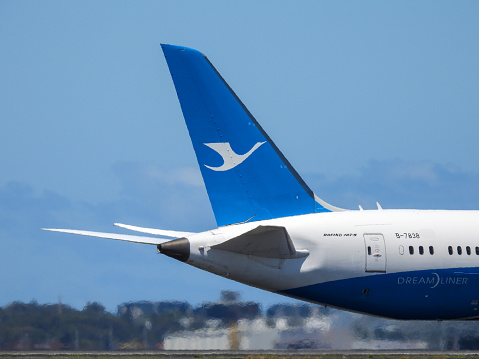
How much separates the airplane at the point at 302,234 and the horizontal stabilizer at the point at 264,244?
0.21ft

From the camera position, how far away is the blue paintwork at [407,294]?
37812 mm

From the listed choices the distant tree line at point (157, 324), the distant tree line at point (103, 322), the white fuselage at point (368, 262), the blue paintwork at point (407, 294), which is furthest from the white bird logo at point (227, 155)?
the distant tree line at point (103, 322)

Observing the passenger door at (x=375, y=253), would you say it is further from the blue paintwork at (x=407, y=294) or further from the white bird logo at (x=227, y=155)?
the white bird logo at (x=227, y=155)

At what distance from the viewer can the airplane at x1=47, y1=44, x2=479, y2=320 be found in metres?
37.5

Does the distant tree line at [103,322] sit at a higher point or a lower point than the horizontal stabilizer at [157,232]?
lower

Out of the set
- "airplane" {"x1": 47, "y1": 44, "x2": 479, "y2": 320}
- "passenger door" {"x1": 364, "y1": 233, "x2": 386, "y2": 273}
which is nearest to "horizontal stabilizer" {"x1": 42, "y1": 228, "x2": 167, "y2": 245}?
"airplane" {"x1": 47, "y1": 44, "x2": 479, "y2": 320}

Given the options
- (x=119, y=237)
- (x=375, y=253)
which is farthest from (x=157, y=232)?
(x=375, y=253)

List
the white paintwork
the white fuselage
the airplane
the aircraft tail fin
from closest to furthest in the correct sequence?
the white paintwork
the white fuselage
the airplane
the aircraft tail fin

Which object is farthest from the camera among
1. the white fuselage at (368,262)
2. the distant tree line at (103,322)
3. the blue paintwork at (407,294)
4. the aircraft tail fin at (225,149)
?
the distant tree line at (103,322)

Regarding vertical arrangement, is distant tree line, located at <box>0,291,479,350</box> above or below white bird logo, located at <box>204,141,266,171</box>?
below

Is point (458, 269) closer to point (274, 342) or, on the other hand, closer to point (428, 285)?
point (428, 285)

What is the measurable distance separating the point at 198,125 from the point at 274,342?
7.37 metres

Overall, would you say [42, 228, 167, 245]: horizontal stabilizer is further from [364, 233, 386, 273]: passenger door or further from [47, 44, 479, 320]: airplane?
[364, 233, 386, 273]: passenger door

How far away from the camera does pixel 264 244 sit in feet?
120
